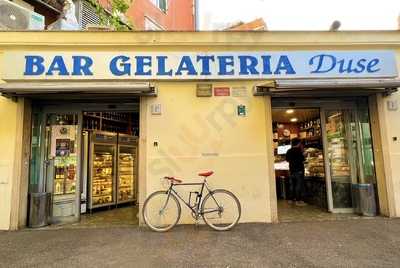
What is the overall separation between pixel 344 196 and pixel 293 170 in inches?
66.3

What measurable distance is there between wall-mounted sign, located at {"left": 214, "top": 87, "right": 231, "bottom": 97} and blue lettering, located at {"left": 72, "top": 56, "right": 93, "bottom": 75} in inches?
98.1

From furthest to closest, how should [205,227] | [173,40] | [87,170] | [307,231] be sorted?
[87,170]
[173,40]
[205,227]
[307,231]

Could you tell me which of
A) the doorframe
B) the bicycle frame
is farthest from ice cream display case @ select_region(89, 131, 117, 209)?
the bicycle frame

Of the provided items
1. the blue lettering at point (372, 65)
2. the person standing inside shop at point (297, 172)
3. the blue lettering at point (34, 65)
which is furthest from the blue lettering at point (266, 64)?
the blue lettering at point (34, 65)

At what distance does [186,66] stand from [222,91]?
878mm

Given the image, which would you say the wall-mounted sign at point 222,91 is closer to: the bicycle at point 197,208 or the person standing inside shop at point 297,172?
the bicycle at point 197,208

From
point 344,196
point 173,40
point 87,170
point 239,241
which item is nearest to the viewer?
point 239,241

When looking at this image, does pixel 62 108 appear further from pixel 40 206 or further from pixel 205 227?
pixel 205 227

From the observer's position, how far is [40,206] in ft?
18.4

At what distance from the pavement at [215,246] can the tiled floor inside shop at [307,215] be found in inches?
14.9

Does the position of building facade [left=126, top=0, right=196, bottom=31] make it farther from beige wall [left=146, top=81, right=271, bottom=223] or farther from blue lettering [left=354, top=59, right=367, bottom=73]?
blue lettering [left=354, top=59, right=367, bottom=73]

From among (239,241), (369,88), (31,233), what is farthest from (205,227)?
(369,88)

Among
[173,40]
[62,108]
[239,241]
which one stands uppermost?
[173,40]

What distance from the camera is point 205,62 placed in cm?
588
